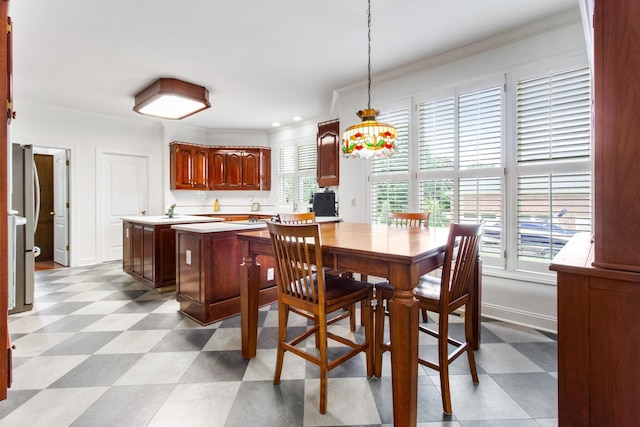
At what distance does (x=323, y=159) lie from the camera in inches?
177

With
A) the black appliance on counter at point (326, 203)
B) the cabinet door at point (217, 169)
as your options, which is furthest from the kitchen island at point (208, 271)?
the cabinet door at point (217, 169)

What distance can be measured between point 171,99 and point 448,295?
3.80 m

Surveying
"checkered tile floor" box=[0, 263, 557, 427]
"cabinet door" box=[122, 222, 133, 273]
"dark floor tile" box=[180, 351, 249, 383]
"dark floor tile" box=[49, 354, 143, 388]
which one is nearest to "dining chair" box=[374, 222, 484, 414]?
"checkered tile floor" box=[0, 263, 557, 427]

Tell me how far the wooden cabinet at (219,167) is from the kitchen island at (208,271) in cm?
289

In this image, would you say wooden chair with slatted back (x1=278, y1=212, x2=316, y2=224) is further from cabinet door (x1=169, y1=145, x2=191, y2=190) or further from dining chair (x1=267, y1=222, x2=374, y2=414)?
cabinet door (x1=169, y1=145, x2=191, y2=190)

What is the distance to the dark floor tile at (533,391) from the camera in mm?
1549

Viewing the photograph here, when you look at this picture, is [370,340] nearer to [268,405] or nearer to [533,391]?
[268,405]

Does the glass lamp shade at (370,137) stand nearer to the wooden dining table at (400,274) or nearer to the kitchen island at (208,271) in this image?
the wooden dining table at (400,274)

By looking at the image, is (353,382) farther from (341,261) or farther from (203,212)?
(203,212)

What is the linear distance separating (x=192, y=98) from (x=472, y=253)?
3.59 metres

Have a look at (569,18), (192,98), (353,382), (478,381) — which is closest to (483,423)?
(478,381)

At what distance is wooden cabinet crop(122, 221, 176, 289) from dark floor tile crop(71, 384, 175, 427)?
1918 millimetres

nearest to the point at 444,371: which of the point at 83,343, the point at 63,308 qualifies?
the point at 83,343

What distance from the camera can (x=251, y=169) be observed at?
5.89 m
